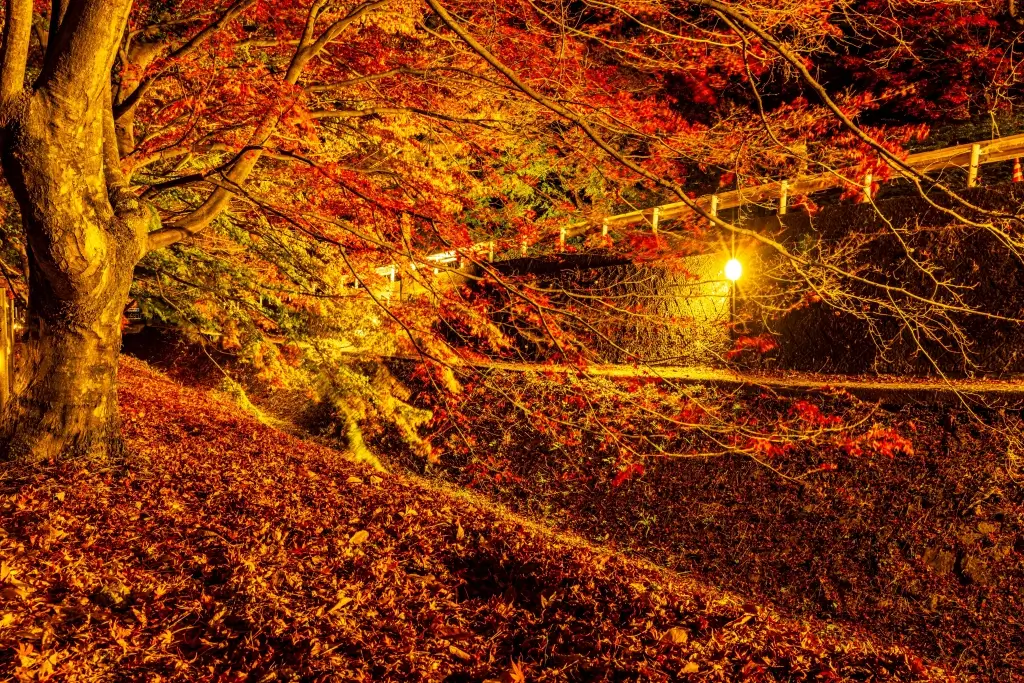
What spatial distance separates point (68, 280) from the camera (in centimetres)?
486

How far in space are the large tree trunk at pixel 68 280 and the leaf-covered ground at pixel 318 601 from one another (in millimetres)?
430

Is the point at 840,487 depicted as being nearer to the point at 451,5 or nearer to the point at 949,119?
the point at 451,5

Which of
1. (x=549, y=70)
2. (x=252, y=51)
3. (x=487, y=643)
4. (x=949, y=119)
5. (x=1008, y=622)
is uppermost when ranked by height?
(x=949, y=119)

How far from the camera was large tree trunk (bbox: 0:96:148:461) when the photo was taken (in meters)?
4.53

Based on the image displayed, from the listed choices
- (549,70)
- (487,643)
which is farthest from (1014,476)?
(549,70)

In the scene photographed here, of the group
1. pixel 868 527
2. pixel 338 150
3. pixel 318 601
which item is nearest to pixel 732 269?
pixel 868 527

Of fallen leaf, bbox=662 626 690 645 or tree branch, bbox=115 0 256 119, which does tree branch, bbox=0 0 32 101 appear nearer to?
tree branch, bbox=115 0 256 119

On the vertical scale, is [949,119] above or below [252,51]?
above

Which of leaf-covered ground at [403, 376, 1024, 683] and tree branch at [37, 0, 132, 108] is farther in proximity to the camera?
leaf-covered ground at [403, 376, 1024, 683]

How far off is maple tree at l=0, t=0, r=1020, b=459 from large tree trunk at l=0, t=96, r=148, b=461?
0.6 inches

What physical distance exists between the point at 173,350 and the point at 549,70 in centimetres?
1503

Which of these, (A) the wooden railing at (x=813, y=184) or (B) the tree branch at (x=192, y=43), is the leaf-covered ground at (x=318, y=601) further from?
(A) the wooden railing at (x=813, y=184)

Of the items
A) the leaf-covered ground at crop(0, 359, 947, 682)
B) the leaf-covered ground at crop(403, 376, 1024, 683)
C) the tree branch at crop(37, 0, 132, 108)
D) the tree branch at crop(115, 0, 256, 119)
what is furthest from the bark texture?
the leaf-covered ground at crop(403, 376, 1024, 683)

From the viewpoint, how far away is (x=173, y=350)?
19.4 m
